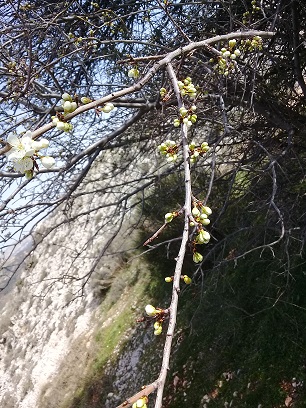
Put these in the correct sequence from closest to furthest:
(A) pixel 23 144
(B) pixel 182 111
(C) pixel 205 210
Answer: (A) pixel 23 144 → (C) pixel 205 210 → (B) pixel 182 111

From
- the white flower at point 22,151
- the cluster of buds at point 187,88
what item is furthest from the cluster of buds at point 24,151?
the cluster of buds at point 187,88

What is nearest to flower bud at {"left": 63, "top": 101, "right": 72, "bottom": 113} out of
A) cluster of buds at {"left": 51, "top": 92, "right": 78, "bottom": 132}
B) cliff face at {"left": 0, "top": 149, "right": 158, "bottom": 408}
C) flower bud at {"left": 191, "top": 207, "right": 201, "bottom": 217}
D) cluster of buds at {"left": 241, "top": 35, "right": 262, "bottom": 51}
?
cluster of buds at {"left": 51, "top": 92, "right": 78, "bottom": 132}

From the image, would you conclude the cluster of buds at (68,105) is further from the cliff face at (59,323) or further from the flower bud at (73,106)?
the cliff face at (59,323)

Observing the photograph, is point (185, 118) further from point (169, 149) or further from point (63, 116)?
point (63, 116)

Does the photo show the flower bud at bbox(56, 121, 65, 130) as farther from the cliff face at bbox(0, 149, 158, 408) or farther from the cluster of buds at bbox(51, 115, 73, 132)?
the cliff face at bbox(0, 149, 158, 408)

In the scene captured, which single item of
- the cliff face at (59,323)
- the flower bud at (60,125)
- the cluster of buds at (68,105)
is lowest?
the cliff face at (59,323)

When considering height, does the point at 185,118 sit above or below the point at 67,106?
below

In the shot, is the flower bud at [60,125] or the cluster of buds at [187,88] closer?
the flower bud at [60,125]

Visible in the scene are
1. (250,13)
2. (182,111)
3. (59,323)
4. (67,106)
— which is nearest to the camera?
(67,106)

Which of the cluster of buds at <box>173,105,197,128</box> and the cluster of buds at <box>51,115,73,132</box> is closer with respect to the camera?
the cluster of buds at <box>51,115,73,132</box>

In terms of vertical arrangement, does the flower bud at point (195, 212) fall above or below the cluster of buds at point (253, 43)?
above

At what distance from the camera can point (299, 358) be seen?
4.27 m

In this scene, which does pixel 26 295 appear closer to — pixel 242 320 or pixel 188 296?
pixel 188 296

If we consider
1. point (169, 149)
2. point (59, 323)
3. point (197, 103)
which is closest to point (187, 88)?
point (169, 149)
